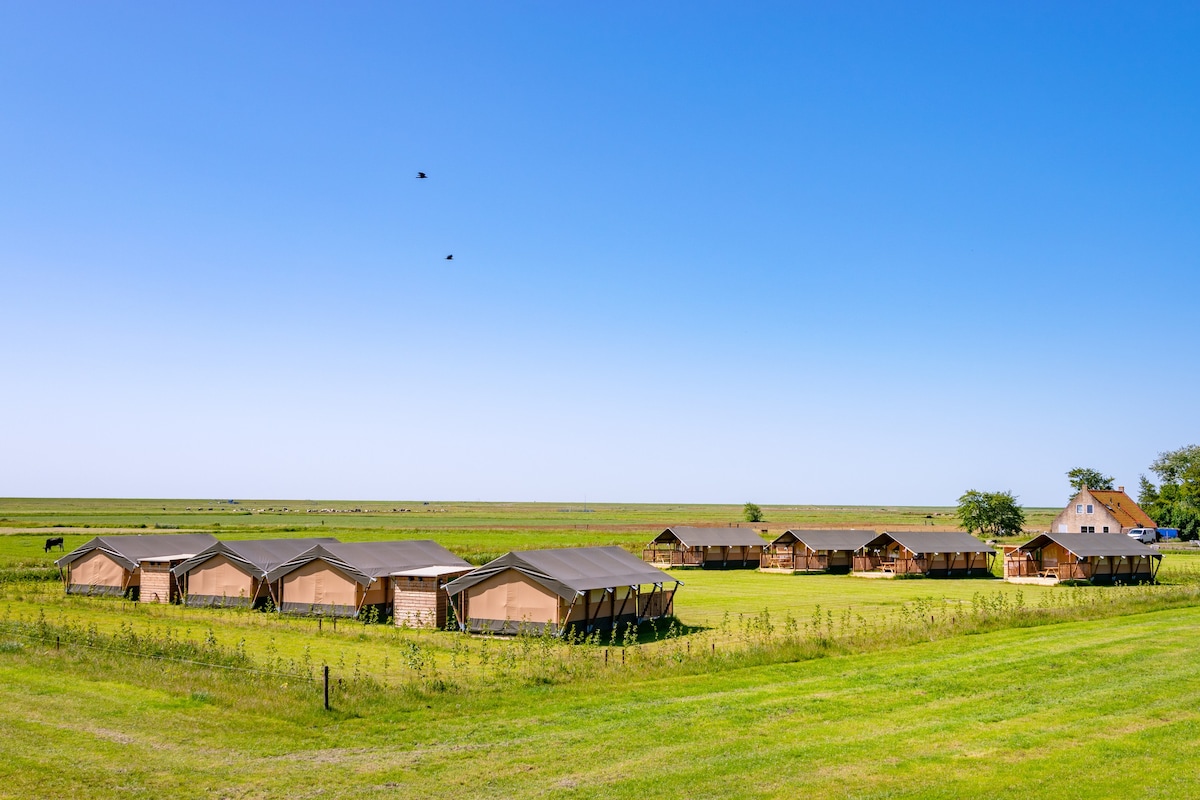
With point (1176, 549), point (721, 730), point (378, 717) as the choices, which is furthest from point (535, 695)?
point (1176, 549)

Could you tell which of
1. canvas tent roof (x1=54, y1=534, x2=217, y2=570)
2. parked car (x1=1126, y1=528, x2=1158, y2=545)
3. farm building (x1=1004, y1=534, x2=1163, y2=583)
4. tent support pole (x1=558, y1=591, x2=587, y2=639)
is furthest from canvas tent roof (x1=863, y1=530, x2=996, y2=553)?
canvas tent roof (x1=54, y1=534, x2=217, y2=570)

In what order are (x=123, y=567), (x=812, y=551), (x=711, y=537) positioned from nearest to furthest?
(x=123, y=567), (x=812, y=551), (x=711, y=537)

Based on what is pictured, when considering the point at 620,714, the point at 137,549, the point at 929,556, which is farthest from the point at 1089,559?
the point at 137,549

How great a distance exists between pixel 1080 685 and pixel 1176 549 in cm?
9069

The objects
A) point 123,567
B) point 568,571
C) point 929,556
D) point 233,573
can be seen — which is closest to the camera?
point 568,571

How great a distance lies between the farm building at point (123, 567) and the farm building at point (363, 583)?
34.4 ft

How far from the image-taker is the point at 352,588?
149ft

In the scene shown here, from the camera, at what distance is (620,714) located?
2270cm

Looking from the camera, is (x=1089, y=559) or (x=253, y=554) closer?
(x=253, y=554)

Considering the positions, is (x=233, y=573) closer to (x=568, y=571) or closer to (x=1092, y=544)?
(x=568, y=571)

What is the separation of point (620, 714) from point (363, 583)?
2551 cm

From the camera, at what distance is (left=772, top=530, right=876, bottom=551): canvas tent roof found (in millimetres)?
84000

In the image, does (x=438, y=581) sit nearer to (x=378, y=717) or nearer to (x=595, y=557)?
(x=595, y=557)

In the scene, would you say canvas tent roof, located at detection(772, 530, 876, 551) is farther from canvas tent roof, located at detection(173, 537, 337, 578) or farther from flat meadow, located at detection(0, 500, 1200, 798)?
canvas tent roof, located at detection(173, 537, 337, 578)
